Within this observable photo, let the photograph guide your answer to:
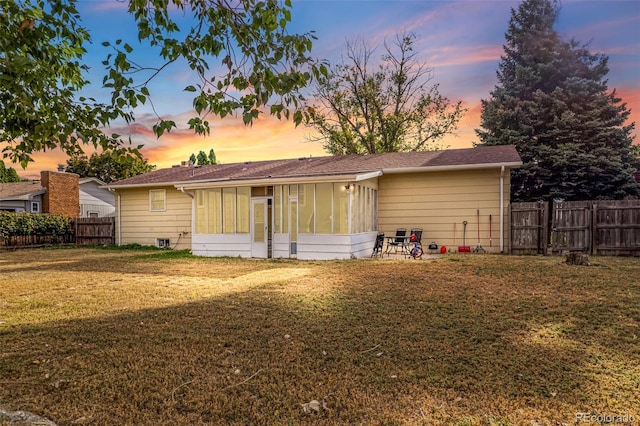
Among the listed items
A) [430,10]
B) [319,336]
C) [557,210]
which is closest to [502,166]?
[557,210]

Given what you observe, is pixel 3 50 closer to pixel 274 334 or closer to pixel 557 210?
pixel 274 334

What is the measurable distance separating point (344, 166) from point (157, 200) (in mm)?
8930

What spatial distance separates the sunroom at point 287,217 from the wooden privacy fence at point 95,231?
305 inches

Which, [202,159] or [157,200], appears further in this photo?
[202,159]

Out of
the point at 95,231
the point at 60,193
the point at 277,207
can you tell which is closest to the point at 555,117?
the point at 277,207

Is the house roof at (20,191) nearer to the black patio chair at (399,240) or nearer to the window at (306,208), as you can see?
the window at (306,208)

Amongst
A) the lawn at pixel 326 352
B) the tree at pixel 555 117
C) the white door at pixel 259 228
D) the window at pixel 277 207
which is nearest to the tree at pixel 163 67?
the lawn at pixel 326 352

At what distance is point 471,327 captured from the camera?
4367 millimetres

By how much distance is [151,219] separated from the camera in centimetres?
1703

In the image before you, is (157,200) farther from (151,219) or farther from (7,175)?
(7,175)

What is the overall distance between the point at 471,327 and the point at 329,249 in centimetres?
722

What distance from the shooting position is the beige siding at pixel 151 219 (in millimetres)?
16297

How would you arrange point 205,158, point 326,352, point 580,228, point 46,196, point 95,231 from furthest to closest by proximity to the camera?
point 205,158 → point 46,196 → point 95,231 → point 580,228 → point 326,352

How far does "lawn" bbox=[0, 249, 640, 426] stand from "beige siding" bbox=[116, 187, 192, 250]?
911 centimetres
